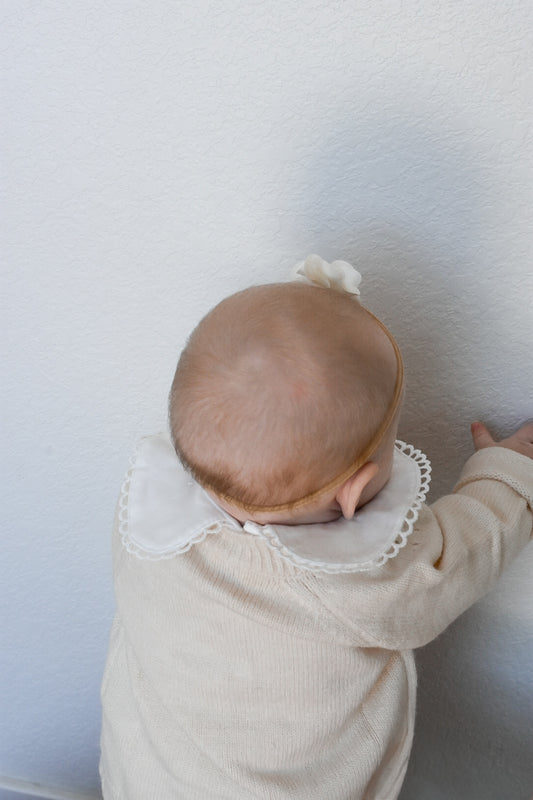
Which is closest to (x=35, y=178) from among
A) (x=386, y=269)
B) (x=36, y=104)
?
(x=36, y=104)

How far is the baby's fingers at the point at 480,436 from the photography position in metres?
0.63

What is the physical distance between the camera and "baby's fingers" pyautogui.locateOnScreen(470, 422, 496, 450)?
629 mm

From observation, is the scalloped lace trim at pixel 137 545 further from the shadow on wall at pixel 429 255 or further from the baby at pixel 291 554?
the shadow on wall at pixel 429 255

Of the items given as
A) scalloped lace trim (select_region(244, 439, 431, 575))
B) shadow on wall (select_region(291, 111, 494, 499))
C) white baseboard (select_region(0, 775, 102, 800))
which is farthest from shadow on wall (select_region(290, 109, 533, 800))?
white baseboard (select_region(0, 775, 102, 800))

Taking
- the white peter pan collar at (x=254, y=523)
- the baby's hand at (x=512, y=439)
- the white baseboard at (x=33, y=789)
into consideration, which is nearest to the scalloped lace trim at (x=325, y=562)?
the white peter pan collar at (x=254, y=523)

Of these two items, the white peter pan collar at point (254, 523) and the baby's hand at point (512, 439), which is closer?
the white peter pan collar at point (254, 523)

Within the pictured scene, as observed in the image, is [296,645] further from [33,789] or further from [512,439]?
[33,789]

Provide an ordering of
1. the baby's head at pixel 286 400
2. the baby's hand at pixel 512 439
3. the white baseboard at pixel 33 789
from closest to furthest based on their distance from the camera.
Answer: the baby's head at pixel 286 400 < the baby's hand at pixel 512 439 < the white baseboard at pixel 33 789

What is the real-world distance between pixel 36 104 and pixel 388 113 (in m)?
0.27

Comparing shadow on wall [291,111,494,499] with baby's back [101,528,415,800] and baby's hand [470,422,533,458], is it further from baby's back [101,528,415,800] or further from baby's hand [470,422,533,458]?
baby's back [101,528,415,800]

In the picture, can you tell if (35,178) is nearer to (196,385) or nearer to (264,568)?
(196,385)

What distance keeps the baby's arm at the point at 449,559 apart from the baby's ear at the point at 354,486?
6cm

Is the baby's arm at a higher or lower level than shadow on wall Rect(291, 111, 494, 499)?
lower

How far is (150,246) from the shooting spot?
2.03ft
